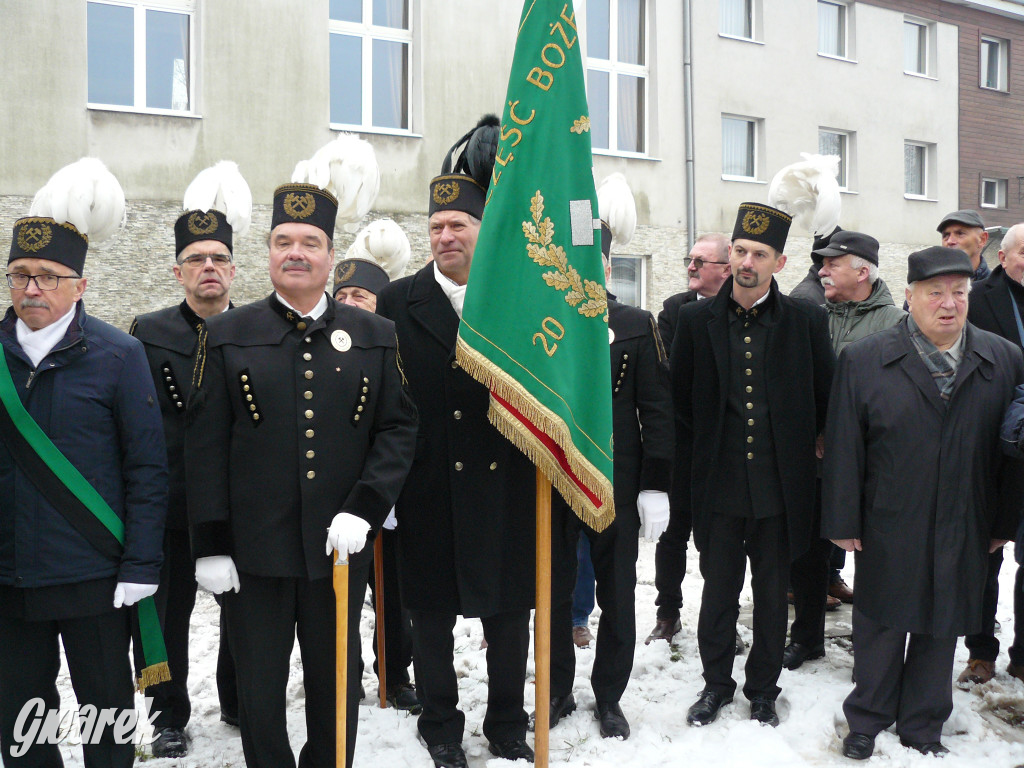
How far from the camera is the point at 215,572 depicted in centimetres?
310

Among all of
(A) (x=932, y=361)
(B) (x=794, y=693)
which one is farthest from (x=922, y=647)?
(A) (x=932, y=361)

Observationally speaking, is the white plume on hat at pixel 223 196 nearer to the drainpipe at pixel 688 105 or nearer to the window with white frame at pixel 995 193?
the drainpipe at pixel 688 105

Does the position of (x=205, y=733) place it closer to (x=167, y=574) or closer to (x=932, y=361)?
(x=167, y=574)

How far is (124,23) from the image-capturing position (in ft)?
35.5

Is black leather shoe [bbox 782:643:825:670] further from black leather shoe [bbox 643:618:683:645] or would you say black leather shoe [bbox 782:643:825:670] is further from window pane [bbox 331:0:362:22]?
window pane [bbox 331:0:362:22]

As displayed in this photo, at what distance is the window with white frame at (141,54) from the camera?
1070 cm

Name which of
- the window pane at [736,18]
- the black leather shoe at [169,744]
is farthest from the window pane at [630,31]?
the black leather shoe at [169,744]

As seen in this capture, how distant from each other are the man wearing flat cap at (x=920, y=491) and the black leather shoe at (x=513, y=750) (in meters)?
1.25

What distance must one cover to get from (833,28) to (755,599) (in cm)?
1511

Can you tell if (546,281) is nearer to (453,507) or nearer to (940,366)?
(453,507)

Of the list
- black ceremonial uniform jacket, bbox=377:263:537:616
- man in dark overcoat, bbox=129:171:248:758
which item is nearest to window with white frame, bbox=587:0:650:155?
man in dark overcoat, bbox=129:171:248:758

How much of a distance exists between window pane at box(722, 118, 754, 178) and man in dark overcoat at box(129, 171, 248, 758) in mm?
12533

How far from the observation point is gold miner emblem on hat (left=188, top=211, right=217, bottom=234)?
399cm

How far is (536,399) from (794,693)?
2041mm
